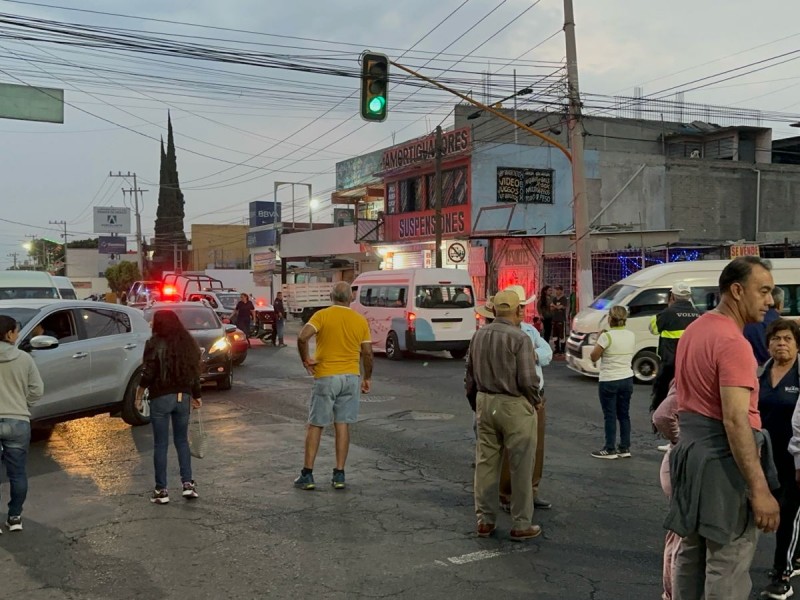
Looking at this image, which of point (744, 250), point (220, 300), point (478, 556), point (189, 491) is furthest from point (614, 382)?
point (220, 300)

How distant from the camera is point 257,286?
5553 centimetres

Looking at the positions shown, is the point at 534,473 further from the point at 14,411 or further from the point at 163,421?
the point at 14,411

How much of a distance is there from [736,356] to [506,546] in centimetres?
271

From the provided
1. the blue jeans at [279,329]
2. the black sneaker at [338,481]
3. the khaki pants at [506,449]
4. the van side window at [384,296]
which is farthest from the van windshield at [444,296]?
the khaki pants at [506,449]

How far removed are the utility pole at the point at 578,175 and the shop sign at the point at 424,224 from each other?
10355 mm

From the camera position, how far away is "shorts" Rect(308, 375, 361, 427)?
6.91 metres

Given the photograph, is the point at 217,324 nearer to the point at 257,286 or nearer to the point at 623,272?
the point at 623,272

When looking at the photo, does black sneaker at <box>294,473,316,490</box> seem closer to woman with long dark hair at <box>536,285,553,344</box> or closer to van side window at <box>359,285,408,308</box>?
van side window at <box>359,285,408,308</box>

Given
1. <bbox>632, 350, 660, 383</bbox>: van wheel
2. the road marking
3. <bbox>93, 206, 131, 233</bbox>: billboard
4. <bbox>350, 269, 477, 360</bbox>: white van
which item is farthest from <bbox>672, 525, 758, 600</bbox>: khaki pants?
<bbox>93, 206, 131, 233</bbox>: billboard

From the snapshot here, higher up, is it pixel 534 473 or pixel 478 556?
pixel 534 473

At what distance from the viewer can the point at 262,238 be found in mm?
60875

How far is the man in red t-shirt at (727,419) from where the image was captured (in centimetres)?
319

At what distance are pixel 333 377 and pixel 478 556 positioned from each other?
2311 mm

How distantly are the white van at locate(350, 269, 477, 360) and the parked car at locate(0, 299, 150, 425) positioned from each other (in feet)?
30.4
